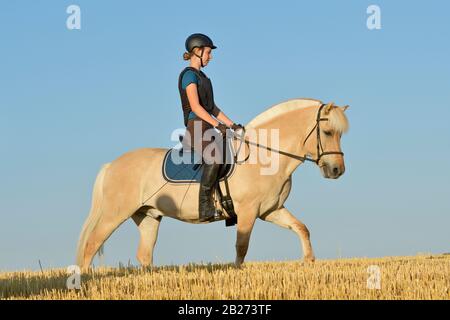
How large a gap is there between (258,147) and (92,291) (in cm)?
408

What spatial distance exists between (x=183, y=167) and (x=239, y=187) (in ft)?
3.68

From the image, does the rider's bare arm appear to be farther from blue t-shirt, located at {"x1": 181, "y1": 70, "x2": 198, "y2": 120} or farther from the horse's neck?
the horse's neck

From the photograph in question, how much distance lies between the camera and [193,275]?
30.5 ft

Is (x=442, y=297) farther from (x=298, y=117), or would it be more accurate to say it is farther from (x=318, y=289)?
(x=298, y=117)

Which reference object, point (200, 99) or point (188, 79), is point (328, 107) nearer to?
point (200, 99)

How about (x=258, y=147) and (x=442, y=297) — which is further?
(x=258, y=147)

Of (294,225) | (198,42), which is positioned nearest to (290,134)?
(294,225)

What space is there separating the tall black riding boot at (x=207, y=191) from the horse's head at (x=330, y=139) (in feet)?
5.11

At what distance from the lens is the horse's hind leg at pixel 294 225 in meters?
11.3

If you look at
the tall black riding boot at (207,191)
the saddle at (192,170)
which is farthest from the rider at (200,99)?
the saddle at (192,170)

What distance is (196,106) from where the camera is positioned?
1077cm

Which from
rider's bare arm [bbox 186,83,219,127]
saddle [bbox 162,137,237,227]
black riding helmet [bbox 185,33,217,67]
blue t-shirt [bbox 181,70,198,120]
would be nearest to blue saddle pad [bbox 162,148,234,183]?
saddle [bbox 162,137,237,227]
